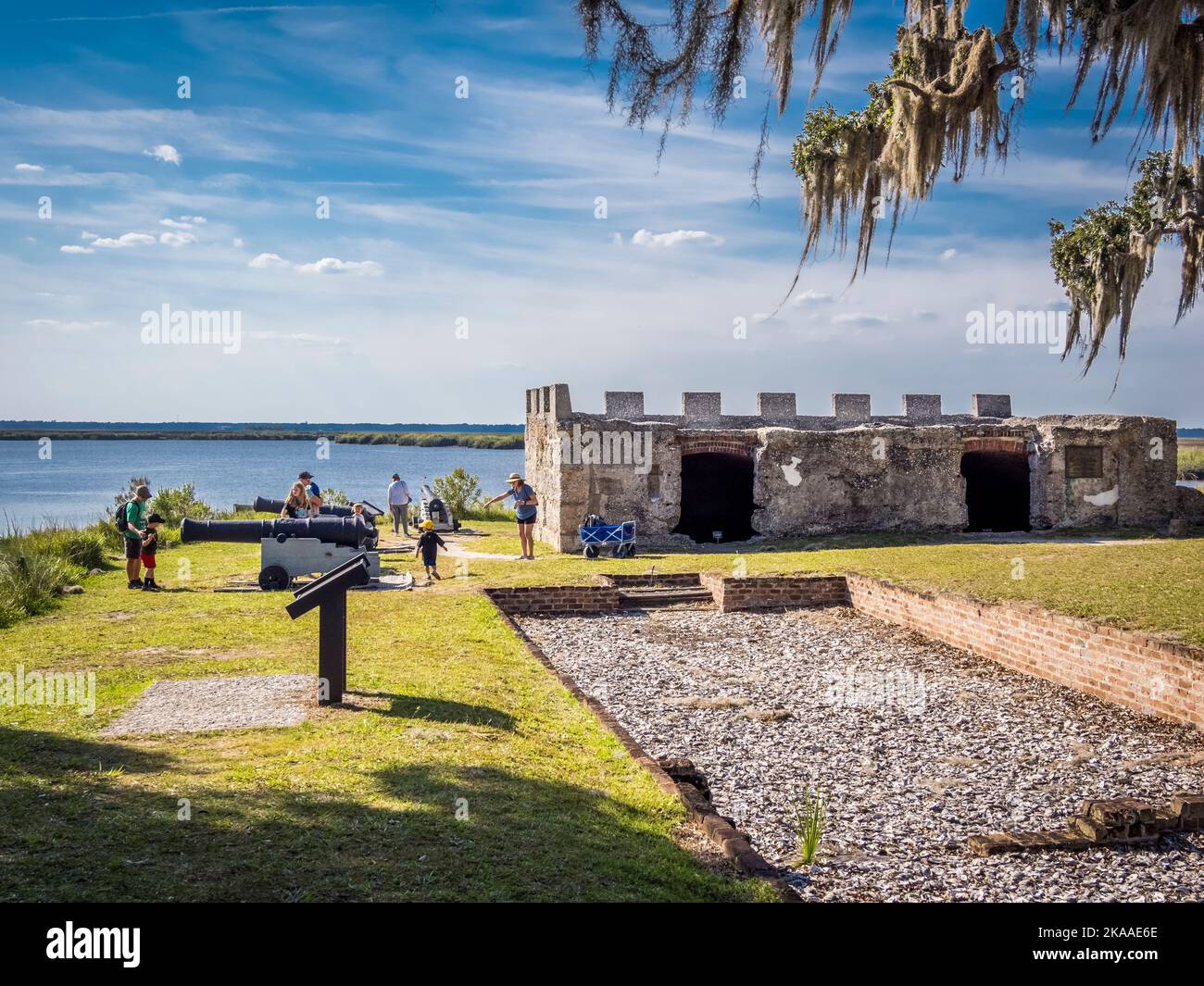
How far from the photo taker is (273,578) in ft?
42.9

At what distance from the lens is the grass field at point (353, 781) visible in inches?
162

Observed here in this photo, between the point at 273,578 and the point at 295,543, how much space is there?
57 centimetres

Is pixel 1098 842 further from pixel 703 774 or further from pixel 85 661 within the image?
pixel 85 661

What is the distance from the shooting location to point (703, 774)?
22.3 feet

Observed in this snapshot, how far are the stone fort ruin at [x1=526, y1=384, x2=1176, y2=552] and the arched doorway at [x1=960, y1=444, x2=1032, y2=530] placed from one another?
1.99 meters

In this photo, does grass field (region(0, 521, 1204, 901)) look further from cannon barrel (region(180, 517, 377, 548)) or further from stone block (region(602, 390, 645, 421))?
stone block (region(602, 390, 645, 421))

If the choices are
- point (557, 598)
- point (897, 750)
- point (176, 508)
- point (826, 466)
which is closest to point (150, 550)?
point (557, 598)

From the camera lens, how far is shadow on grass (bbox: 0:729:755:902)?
3959 mm

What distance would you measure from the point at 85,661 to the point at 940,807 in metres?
7.16

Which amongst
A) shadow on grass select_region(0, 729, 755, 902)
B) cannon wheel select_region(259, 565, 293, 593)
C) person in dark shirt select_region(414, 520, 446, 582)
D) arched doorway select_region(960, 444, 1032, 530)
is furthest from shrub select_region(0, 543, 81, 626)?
arched doorway select_region(960, 444, 1032, 530)

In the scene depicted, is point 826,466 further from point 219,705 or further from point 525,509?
point 219,705

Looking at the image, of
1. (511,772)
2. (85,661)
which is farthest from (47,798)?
(85,661)

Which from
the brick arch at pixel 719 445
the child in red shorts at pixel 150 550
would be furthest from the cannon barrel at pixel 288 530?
the brick arch at pixel 719 445
